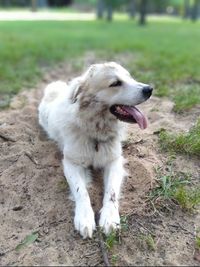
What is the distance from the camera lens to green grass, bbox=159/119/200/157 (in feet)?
13.2

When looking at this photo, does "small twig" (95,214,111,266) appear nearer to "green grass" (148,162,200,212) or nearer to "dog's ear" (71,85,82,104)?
"green grass" (148,162,200,212)

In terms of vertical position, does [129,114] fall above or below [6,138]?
above

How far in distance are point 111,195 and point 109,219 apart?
0.30m

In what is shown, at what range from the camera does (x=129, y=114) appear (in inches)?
139

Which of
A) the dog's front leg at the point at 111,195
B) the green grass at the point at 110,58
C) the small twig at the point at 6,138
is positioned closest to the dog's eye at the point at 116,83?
the dog's front leg at the point at 111,195

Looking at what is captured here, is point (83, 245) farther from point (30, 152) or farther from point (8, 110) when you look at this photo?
point (8, 110)

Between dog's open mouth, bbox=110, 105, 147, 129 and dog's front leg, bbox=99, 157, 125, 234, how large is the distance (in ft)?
1.36

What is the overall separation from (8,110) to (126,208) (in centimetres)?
249

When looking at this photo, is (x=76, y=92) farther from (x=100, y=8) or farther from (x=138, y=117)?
(x=100, y=8)

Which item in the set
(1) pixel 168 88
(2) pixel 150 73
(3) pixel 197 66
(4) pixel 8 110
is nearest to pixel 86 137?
(4) pixel 8 110

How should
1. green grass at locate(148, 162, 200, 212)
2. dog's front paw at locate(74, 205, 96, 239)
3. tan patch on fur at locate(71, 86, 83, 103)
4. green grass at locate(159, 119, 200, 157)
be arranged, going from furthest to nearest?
green grass at locate(159, 119, 200, 157)
tan patch on fur at locate(71, 86, 83, 103)
green grass at locate(148, 162, 200, 212)
dog's front paw at locate(74, 205, 96, 239)

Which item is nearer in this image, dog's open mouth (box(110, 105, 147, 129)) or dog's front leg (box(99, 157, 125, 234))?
dog's front leg (box(99, 157, 125, 234))

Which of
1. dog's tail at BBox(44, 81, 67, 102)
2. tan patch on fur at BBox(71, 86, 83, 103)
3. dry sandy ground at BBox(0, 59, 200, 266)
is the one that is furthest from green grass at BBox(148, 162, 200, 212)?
dog's tail at BBox(44, 81, 67, 102)

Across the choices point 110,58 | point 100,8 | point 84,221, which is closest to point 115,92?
point 84,221
